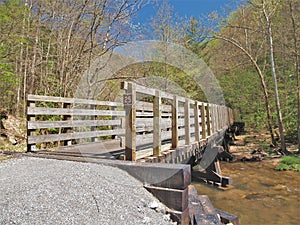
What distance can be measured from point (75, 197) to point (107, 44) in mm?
7497

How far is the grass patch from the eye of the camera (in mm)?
8961

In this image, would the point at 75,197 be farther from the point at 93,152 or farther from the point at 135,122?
the point at 93,152

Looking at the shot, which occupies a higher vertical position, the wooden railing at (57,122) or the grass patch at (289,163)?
the wooden railing at (57,122)

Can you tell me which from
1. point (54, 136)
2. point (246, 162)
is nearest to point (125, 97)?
point (54, 136)

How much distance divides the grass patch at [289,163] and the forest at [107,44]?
140 centimetres

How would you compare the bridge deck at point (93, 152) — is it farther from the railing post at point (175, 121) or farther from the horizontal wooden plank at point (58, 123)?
the railing post at point (175, 121)

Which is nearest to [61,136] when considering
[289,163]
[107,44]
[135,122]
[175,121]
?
[175,121]

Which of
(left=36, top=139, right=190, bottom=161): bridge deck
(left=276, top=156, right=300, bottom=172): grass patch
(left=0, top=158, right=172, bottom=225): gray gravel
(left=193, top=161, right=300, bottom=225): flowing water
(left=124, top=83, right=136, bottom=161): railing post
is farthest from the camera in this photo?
(left=276, top=156, right=300, bottom=172): grass patch

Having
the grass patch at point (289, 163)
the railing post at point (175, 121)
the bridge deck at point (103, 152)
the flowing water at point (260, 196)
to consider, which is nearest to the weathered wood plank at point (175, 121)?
the railing post at point (175, 121)

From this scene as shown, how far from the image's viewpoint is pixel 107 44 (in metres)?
8.78

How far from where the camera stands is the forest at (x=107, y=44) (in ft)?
27.2

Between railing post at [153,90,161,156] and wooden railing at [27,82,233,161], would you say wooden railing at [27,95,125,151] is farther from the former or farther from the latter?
railing post at [153,90,161,156]

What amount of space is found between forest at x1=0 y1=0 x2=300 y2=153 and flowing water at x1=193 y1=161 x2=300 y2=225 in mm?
3683

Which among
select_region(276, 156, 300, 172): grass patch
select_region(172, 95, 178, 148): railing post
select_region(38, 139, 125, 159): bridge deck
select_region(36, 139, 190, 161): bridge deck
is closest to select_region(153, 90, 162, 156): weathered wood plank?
select_region(36, 139, 190, 161): bridge deck
